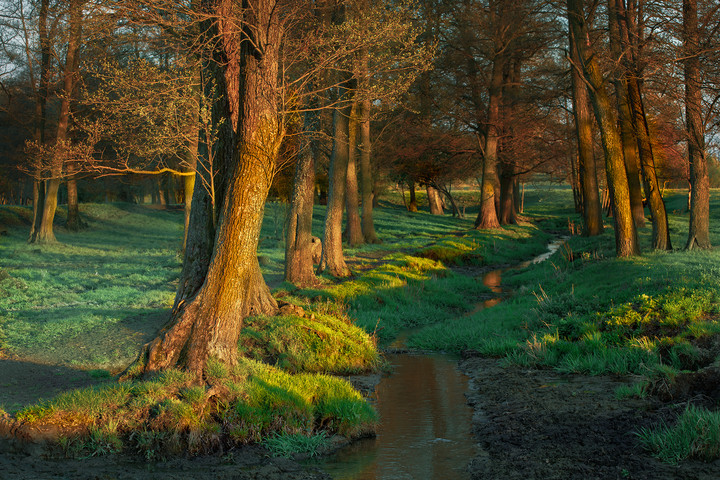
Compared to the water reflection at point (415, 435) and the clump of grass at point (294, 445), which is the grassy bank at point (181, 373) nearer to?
the clump of grass at point (294, 445)

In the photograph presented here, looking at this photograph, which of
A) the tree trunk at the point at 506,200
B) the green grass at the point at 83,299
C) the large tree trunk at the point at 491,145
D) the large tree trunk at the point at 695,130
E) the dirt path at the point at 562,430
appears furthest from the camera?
the tree trunk at the point at 506,200

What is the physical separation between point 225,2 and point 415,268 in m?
12.6

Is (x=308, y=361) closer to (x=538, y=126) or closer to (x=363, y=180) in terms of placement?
(x=363, y=180)

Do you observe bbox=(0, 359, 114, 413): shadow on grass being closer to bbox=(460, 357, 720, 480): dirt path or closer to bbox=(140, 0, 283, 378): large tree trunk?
bbox=(140, 0, 283, 378): large tree trunk

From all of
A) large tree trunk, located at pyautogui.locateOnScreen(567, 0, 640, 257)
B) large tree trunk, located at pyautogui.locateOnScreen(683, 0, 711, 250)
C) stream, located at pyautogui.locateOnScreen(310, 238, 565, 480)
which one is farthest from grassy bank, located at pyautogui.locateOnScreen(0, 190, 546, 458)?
large tree trunk, located at pyautogui.locateOnScreen(683, 0, 711, 250)

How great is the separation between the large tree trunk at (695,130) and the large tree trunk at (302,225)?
9275 mm

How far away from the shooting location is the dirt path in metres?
5.62

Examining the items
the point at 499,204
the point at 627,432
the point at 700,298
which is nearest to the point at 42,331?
the point at 627,432

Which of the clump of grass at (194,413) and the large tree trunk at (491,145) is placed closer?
the clump of grass at (194,413)

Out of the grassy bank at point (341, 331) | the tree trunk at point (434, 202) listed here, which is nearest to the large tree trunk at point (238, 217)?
the grassy bank at point (341, 331)

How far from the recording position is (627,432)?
21.0ft

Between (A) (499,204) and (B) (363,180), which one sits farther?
(A) (499,204)

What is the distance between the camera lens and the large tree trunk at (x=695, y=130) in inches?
546

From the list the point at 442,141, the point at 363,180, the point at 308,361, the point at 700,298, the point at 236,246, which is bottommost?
the point at 308,361
